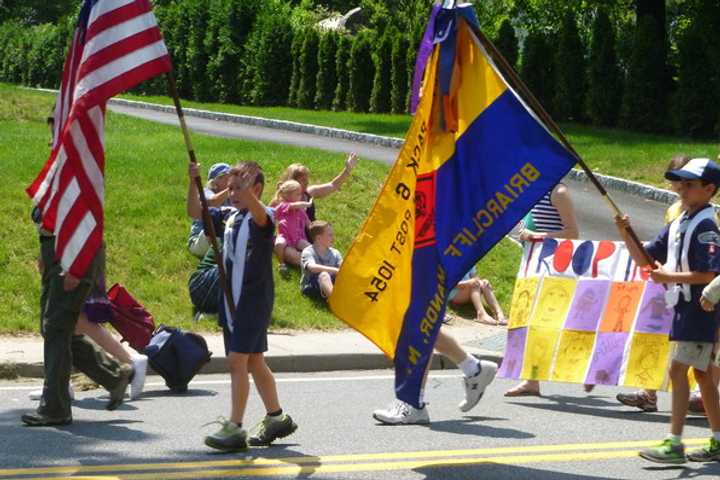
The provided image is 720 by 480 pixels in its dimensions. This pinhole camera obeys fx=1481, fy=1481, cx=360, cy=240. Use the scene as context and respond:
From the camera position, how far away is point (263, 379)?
8.52m

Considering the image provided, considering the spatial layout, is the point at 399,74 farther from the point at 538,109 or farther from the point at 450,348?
the point at 538,109

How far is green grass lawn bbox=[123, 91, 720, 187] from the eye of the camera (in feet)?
76.1

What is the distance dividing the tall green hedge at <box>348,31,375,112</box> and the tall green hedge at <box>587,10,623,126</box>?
962cm

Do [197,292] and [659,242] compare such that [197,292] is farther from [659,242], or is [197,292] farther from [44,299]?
[659,242]

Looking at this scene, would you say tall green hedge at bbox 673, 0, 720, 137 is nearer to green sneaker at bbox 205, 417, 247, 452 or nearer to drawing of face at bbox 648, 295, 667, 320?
drawing of face at bbox 648, 295, 667, 320

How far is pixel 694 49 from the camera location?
28453 mm

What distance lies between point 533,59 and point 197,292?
21.2 m

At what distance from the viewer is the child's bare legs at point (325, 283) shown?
13.7m

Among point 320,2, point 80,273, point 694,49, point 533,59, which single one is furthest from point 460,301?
point 320,2

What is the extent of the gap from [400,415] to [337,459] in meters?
1.14

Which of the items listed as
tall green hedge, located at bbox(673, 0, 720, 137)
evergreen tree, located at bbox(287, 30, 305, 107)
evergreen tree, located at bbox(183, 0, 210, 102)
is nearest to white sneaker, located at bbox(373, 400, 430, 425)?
tall green hedge, located at bbox(673, 0, 720, 137)

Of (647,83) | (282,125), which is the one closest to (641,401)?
(647,83)

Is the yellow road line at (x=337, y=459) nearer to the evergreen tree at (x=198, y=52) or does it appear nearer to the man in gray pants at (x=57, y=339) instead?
the man in gray pants at (x=57, y=339)

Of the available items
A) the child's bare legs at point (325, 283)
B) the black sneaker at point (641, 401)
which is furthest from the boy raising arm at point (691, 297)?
the child's bare legs at point (325, 283)
